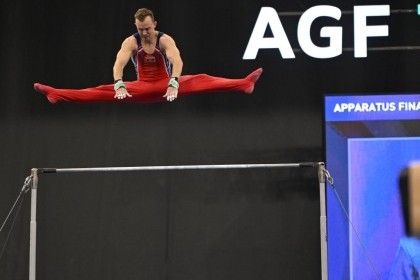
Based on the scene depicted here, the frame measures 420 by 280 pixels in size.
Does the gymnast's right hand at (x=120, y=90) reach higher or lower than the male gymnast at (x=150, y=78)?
lower

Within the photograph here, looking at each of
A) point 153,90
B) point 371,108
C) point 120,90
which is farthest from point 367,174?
point 120,90

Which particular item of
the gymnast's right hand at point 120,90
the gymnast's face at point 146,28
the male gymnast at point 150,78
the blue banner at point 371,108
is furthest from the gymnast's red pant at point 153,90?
the blue banner at point 371,108

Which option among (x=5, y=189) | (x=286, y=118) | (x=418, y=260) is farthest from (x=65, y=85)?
(x=418, y=260)

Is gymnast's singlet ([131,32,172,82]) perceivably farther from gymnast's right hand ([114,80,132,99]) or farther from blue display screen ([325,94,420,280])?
blue display screen ([325,94,420,280])

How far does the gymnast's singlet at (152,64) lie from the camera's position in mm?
4383

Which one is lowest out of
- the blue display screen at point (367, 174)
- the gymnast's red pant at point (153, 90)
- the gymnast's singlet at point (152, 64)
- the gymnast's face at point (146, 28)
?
the blue display screen at point (367, 174)

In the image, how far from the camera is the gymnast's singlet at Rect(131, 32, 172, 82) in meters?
4.38

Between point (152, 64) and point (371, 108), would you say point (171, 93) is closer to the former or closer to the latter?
point (152, 64)

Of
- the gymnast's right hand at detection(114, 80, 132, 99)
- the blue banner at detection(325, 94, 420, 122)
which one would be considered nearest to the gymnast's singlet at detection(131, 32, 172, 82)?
the gymnast's right hand at detection(114, 80, 132, 99)

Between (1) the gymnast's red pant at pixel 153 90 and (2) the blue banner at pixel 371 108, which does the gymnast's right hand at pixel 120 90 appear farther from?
(2) the blue banner at pixel 371 108

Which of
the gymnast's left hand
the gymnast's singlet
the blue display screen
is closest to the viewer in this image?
the gymnast's left hand

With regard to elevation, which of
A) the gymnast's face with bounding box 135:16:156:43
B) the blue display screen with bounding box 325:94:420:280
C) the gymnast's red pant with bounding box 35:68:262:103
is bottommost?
the blue display screen with bounding box 325:94:420:280

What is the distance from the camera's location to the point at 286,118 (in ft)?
19.8

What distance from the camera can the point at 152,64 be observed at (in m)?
4.43
